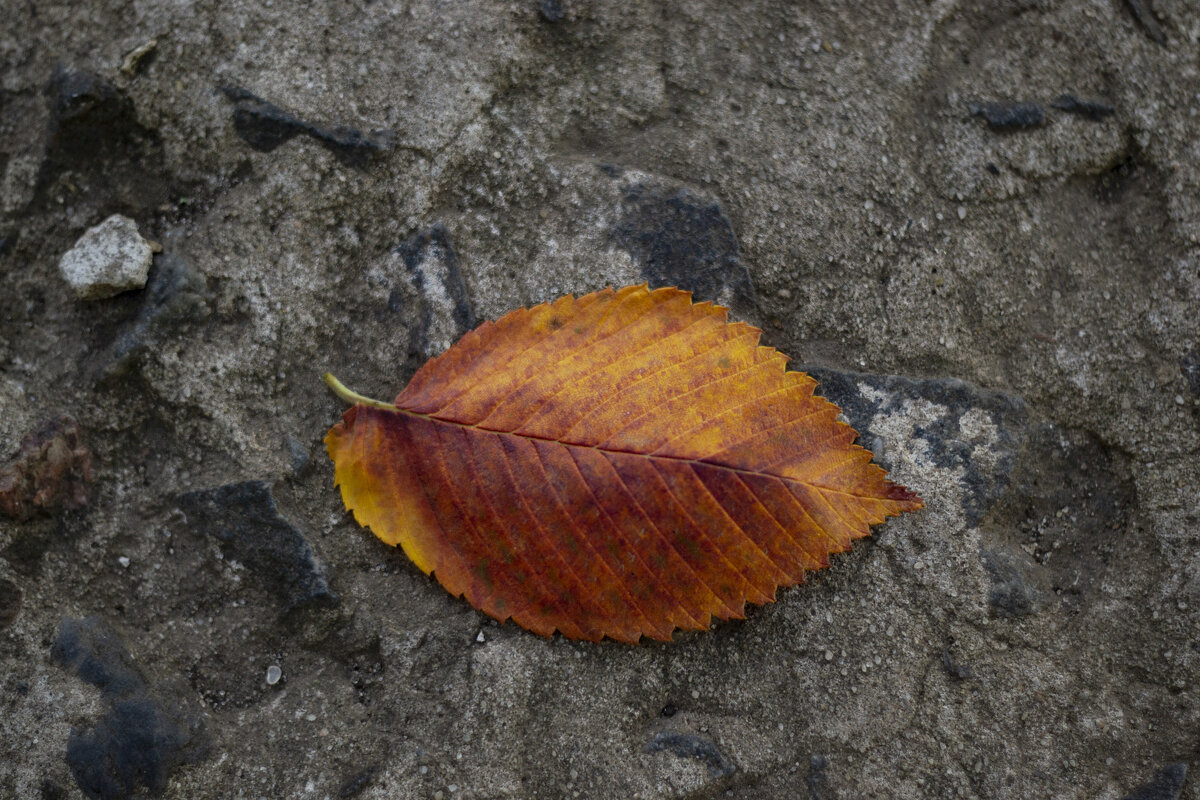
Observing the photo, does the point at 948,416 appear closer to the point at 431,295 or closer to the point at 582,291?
the point at 582,291

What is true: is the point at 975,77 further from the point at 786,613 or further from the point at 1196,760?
the point at 1196,760

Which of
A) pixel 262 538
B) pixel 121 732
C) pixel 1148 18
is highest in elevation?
pixel 1148 18

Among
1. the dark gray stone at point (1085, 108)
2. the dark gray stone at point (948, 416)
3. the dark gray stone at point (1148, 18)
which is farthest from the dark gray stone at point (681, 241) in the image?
the dark gray stone at point (1148, 18)

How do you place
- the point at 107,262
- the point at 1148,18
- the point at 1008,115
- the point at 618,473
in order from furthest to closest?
the point at 1148,18 < the point at 1008,115 < the point at 107,262 < the point at 618,473

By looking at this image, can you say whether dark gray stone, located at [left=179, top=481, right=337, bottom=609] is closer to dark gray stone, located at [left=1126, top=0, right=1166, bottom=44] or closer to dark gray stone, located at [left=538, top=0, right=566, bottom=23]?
dark gray stone, located at [left=538, top=0, right=566, bottom=23]

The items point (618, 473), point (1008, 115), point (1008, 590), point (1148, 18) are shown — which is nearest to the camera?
point (618, 473)

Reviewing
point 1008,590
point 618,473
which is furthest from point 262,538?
point 1008,590
